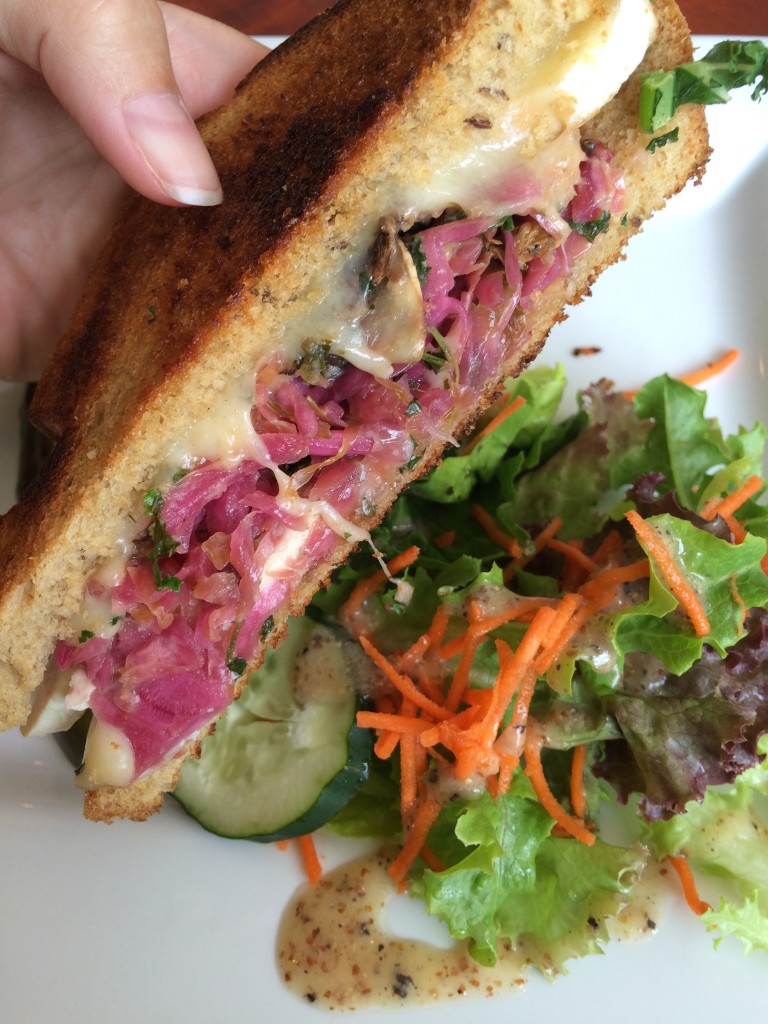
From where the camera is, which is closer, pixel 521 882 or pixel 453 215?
pixel 453 215

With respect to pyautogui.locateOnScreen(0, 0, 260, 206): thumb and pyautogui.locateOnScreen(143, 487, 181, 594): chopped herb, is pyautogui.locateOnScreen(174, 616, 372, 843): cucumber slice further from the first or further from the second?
pyautogui.locateOnScreen(0, 0, 260, 206): thumb

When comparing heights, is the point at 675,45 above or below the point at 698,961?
above

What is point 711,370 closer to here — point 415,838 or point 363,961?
point 415,838

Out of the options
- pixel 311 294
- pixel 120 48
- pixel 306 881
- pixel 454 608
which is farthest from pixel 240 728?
pixel 120 48

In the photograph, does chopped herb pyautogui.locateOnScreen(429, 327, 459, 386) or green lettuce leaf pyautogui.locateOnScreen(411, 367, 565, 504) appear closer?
chopped herb pyautogui.locateOnScreen(429, 327, 459, 386)

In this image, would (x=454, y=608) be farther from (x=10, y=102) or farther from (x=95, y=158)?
(x=10, y=102)

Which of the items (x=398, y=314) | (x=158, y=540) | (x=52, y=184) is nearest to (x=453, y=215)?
(x=398, y=314)

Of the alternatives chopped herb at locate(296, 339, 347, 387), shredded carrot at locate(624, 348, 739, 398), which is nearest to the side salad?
shredded carrot at locate(624, 348, 739, 398)
